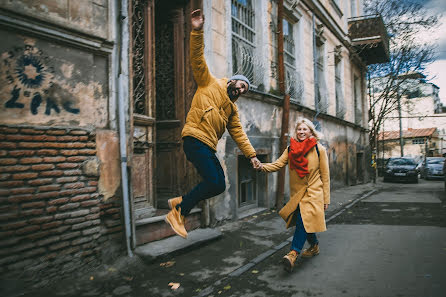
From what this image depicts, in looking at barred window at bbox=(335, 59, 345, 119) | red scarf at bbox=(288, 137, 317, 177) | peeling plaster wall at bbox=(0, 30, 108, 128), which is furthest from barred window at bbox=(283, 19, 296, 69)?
peeling plaster wall at bbox=(0, 30, 108, 128)

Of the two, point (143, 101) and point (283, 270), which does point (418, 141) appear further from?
point (283, 270)

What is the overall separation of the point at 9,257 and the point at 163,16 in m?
4.97

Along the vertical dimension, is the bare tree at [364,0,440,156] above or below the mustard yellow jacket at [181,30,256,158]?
above

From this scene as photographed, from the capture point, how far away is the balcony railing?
607 inches

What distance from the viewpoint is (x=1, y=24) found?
3.23 metres

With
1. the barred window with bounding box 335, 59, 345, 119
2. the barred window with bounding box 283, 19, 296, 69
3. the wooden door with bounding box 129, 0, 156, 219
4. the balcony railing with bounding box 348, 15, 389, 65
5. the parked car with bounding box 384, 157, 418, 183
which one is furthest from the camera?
the parked car with bounding box 384, 157, 418, 183

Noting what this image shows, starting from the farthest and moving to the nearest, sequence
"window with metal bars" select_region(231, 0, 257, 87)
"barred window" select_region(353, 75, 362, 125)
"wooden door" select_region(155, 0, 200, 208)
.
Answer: "barred window" select_region(353, 75, 362, 125), "window with metal bars" select_region(231, 0, 257, 87), "wooden door" select_region(155, 0, 200, 208)

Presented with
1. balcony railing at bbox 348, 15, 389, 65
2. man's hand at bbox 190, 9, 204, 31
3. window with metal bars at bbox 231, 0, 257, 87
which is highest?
balcony railing at bbox 348, 15, 389, 65

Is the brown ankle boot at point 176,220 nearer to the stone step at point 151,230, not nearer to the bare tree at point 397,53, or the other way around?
the stone step at point 151,230

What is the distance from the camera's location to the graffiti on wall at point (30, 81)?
3.31 metres

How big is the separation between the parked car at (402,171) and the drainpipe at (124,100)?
799 inches

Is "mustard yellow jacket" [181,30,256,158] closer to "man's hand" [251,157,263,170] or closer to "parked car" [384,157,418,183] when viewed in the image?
"man's hand" [251,157,263,170]

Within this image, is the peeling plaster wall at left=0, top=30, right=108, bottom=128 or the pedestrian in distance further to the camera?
the pedestrian in distance

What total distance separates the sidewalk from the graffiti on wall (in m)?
1.95
